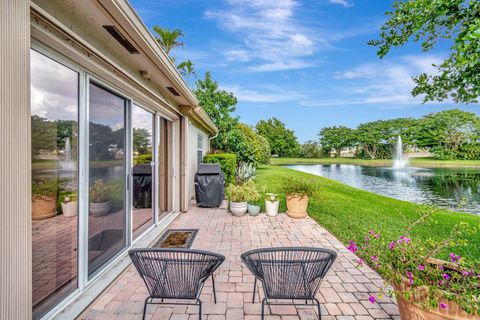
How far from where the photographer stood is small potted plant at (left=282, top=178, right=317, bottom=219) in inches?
242

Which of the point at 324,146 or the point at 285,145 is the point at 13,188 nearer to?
the point at 285,145

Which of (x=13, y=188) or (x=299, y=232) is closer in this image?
(x=13, y=188)

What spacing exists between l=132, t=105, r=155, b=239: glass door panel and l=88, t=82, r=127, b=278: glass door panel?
47 centimetres


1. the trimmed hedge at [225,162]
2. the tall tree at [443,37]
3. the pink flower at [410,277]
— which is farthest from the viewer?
the trimmed hedge at [225,162]

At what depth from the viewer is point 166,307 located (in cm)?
262

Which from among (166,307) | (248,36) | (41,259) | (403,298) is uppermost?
(248,36)

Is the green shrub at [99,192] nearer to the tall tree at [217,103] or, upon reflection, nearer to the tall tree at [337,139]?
the tall tree at [217,103]

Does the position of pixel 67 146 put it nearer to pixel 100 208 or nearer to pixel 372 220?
pixel 100 208

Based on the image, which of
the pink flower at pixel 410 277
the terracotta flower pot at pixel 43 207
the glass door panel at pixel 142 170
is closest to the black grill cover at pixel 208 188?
the glass door panel at pixel 142 170

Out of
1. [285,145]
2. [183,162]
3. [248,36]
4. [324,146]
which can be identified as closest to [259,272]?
[183,162]

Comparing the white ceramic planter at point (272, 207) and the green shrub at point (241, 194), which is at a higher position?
the green shrub at point (241, 194)

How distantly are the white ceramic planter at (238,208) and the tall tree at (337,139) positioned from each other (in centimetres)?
5008

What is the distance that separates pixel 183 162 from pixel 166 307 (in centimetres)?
434

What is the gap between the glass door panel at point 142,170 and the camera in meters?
4.13
